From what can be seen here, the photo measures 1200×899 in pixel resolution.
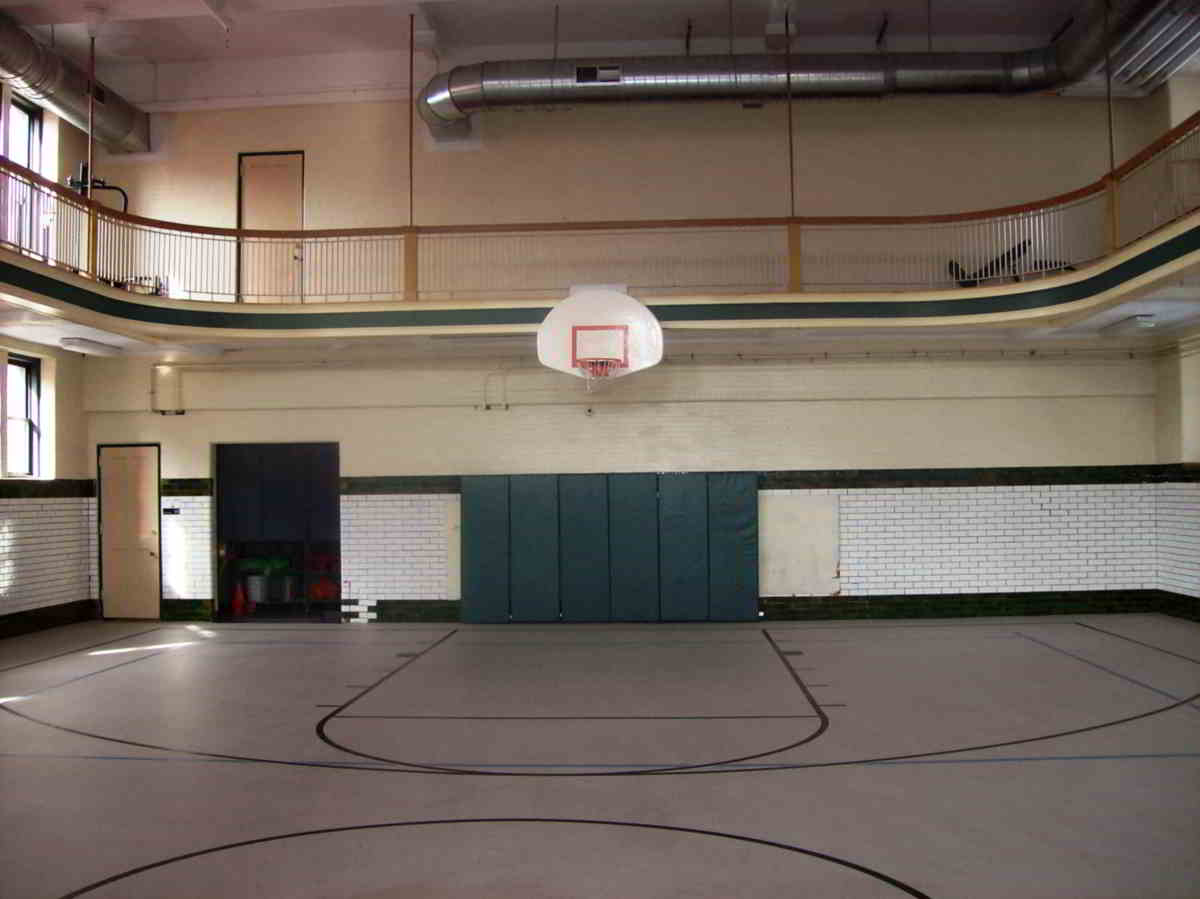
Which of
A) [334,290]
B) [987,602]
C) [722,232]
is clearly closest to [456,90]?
[334,290]

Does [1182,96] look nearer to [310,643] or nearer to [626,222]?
[626,222]

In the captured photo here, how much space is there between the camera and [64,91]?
12.1 m

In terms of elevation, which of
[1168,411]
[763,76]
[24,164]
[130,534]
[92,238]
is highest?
[763,76]

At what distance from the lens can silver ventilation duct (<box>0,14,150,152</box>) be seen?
11156 millimetres

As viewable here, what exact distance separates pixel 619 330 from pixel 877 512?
205 inches

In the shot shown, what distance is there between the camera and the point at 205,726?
744 centimetres

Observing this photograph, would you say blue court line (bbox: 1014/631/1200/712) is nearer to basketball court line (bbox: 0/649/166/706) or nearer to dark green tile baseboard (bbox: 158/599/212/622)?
basketball court line (bbox: 0/649/166/706)

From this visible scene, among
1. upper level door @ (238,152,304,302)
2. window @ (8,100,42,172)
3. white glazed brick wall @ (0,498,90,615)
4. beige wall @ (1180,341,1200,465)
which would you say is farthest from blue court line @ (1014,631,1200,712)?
window @ (8,100,42,172)

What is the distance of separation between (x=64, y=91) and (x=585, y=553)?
390 inches

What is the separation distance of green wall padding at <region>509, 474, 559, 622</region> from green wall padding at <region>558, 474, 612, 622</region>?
13 cm

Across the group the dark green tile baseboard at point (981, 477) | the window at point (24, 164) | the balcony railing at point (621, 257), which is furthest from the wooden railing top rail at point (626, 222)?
the dark green tile baseboard at point (981, 477)

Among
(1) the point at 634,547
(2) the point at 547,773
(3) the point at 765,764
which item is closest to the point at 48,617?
(1) the point at 634,547

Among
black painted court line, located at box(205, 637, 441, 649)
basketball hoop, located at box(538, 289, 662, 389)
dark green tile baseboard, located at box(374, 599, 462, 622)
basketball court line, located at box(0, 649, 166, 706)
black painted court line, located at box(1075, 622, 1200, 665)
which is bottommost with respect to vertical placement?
black painted court line, located at box(205, 637, 441, 649)

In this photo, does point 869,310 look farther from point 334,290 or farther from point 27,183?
point 27,183
